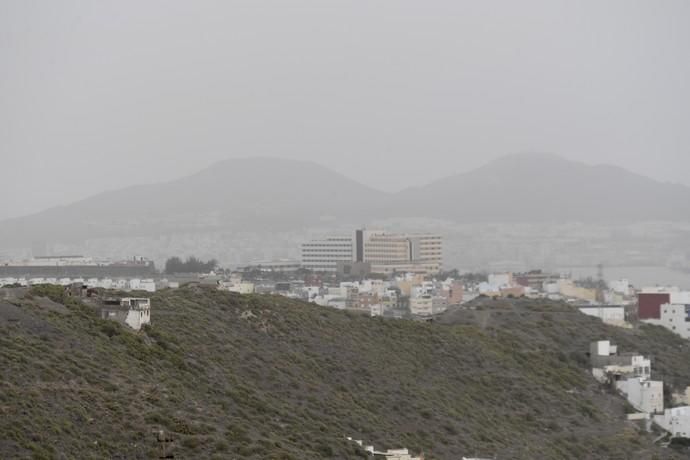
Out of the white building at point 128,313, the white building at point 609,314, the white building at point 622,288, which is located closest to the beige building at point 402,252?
the white building at point 622,288

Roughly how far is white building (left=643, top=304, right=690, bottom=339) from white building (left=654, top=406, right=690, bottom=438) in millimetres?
15663

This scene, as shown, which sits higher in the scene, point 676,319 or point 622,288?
point 622,288

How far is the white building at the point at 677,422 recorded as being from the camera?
4147cm

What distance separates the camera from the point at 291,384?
109 feet

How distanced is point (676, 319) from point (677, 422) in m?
17.4

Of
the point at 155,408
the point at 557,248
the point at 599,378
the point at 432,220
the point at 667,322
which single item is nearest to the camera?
the point at 155,408

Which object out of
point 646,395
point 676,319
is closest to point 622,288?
point 676,319

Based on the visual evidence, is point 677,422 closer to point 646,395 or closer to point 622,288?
point 646,395

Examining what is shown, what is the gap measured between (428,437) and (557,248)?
401 feet

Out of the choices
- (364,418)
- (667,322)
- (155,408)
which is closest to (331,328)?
(364,418)

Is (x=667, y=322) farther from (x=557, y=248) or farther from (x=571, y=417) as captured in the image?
(x=557, y=248)

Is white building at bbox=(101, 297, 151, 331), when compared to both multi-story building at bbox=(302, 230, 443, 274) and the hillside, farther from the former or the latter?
multi-story building at bbox=(302, 230, 443, 274)

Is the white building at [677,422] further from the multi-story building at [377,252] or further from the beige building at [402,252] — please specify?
the multi-story building at [377,252]

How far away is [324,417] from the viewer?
30906 mm
